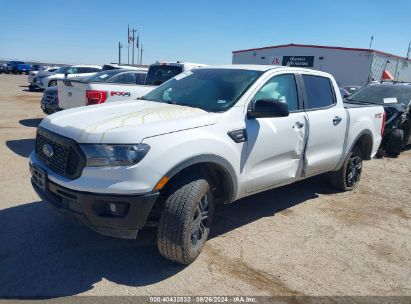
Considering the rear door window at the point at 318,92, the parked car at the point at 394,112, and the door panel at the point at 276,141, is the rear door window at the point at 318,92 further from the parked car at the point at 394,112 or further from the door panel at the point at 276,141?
the parked car at the point at 394,112

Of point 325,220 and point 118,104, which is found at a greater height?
point 118,104

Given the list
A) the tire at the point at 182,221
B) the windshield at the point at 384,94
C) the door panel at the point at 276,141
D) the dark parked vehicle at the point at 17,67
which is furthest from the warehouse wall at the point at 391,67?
the dark parked vehicle at the point at 17,67

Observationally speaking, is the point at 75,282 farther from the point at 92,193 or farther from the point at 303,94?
the point at 303,94

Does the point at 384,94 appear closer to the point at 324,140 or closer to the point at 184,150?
the point at 324,140

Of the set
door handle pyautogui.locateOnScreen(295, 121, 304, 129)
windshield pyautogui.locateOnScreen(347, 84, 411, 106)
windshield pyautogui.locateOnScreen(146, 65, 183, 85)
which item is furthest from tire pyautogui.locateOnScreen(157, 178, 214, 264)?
windshield pyautogui.locateOnScreen(347, 84, 411, 106)

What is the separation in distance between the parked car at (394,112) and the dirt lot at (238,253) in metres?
3.46

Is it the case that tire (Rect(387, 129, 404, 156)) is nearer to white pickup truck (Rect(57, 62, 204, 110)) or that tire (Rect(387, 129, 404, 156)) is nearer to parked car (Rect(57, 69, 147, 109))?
white pickup truck (Rect(57, 62, 204, 110))

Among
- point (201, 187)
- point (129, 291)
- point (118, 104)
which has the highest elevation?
point (118, 104)

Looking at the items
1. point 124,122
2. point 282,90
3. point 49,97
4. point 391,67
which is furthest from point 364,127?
point 391,67

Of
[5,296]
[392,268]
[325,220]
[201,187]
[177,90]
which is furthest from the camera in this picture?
[325,220]

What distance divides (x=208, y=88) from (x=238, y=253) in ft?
5.86

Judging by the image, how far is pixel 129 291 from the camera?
9.91 feet

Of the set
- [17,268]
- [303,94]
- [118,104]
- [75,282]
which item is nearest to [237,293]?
[75,282]

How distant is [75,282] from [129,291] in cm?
47
